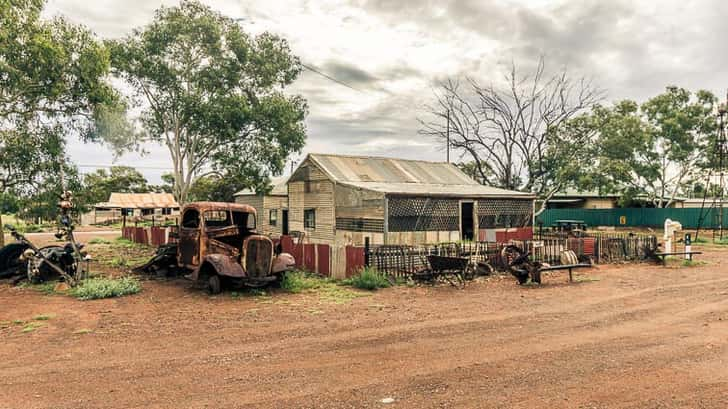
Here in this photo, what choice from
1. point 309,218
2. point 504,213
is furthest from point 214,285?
point 504,213

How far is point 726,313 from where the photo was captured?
30.7 ft

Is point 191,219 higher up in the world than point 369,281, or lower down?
higher up

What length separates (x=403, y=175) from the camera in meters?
27.1

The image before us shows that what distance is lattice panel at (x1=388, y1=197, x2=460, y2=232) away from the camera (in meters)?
19.9

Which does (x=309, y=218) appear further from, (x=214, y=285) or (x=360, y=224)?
(x=214, y=285)

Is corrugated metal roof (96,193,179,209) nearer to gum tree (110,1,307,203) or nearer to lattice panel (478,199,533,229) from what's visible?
gum tree (110,1,307,203)

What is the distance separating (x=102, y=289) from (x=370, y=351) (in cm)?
791

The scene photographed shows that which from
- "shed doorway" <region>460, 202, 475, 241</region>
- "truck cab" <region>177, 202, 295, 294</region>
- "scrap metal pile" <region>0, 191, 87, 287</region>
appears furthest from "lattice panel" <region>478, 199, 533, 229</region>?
"scrap metal pile" <region>0, 191, 87, 287</region>

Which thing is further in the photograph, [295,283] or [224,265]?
[295,283]

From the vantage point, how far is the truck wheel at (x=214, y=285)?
11.4m

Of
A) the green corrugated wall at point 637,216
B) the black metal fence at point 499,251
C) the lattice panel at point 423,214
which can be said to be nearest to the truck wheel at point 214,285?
the black metal fence at point 499,251

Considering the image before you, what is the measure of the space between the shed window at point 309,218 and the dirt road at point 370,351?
1293 cm

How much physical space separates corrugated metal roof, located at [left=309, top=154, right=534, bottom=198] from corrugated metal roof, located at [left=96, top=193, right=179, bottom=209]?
28.8 m

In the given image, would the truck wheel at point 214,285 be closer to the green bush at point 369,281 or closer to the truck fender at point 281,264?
the truck fender at point 281,264
